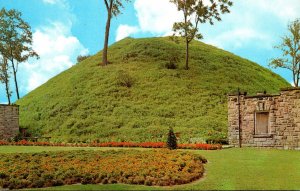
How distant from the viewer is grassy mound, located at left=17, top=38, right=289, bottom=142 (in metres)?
37.6

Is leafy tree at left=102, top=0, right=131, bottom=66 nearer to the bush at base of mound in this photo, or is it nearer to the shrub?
the shrub

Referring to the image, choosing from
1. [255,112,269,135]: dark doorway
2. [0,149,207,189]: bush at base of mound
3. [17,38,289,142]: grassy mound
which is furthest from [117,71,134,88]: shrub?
[0,149,207,189]: bush at base of mound

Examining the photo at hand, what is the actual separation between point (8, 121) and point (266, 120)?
24.4 metres

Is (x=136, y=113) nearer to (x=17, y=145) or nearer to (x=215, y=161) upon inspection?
(x=17, y=145)

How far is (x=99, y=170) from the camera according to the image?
1459cm

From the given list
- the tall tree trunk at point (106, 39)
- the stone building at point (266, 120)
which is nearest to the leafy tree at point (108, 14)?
the tall tree trunk at point (106, 39)

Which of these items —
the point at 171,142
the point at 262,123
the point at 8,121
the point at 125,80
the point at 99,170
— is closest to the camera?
the point at 99,170

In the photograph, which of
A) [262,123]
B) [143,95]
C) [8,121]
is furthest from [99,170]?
[143,95]

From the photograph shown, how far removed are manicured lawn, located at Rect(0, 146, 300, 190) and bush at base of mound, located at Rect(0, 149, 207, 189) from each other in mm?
611

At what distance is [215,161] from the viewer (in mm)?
18484

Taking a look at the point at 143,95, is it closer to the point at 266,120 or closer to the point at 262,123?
the point at 262,123

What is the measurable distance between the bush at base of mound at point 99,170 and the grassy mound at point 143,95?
13110mm

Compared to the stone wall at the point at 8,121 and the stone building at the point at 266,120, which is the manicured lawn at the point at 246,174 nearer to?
the stone building at the point at 266,120

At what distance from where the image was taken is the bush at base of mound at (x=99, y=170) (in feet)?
43.5
